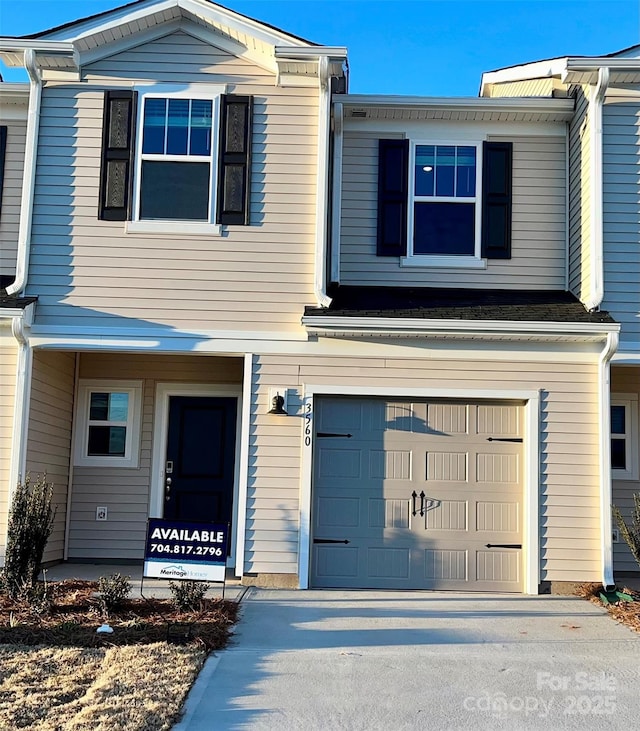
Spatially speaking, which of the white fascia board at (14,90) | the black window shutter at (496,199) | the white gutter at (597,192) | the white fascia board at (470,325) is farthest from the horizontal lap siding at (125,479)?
the white gutter at (597,192)

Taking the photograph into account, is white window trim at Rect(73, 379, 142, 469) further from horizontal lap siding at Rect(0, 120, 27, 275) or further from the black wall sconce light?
the black wall sconce light

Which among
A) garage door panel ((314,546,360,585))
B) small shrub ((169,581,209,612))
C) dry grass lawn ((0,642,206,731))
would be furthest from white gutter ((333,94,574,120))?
dry grass lawn ((0,642,206,731))

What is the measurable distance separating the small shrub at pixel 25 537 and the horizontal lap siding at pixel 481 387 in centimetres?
198

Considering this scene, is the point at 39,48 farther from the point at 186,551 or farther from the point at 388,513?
the point at 388,513

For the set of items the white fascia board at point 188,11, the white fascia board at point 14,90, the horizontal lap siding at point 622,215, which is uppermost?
the white fascia board at point 188,11

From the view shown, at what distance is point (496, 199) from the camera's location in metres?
9.52

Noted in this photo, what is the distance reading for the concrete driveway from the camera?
187 inches

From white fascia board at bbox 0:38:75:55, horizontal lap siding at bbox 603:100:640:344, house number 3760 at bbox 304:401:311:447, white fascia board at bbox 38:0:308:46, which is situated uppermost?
white fascia board at bbox 38:0:308:46

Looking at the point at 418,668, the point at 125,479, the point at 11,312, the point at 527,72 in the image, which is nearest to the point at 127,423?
the point at 125,479

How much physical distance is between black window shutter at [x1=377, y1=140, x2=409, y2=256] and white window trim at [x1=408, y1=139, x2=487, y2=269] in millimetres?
61

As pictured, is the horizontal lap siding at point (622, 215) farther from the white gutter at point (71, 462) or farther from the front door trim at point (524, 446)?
the white gutter at point (71, 462)

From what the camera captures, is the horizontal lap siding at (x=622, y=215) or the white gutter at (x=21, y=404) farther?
the horizontal lap siding at (x=622, y=215)

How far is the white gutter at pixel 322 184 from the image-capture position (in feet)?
27.8

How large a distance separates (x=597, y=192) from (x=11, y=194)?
6.50 m
